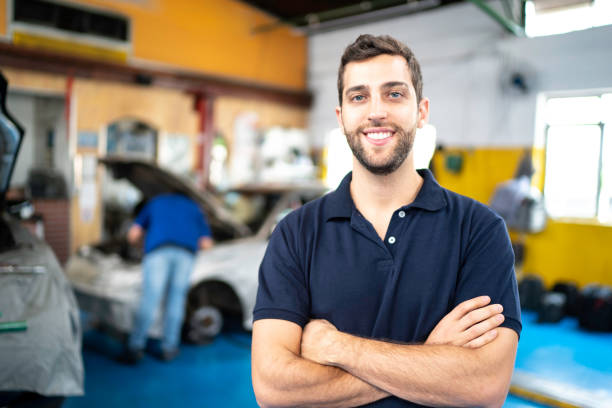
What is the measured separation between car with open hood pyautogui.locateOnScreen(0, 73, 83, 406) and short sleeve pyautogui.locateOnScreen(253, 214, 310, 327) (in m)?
1.33

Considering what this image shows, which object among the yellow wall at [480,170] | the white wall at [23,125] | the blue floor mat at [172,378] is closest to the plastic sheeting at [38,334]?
the blue floor mat at [172,378]

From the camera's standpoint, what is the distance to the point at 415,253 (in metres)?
1.57

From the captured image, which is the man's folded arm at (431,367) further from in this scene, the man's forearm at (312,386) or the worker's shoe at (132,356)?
the worker's shoe at (132,356)

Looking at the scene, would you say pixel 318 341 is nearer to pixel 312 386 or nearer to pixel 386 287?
pixel 312 386

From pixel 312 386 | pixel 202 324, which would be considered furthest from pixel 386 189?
pixel 202 324

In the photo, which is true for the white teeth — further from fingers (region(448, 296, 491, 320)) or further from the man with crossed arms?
fingers (region(448, 296, 491, 320))

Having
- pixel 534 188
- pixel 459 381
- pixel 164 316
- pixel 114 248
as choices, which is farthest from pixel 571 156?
pixel 114 248

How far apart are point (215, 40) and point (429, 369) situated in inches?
382

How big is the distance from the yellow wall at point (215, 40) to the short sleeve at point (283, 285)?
8.05m

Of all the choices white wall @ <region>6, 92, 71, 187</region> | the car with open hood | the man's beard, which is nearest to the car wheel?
the car with open hood

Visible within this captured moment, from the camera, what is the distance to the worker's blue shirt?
4461 mm

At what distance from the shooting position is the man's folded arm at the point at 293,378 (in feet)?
4.98

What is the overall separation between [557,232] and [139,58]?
7.60 metres

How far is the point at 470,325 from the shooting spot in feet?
4.99
